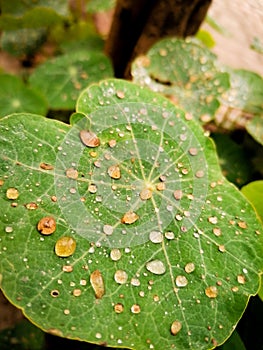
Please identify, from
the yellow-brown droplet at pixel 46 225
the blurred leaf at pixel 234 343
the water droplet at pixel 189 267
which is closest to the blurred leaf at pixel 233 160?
the blurred leaf at pixel 234 343

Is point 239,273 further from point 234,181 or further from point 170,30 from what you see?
point 170,30

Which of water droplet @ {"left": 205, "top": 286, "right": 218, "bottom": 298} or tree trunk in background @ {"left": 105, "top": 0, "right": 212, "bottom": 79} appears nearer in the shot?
water droplet @ {"left": 205, "top": 286, "right": 218, "bottom": 298}

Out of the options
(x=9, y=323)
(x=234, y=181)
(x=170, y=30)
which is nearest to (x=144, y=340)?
(x=234, y=181)

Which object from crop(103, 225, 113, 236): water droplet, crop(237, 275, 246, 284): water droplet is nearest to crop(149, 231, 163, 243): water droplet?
crop(103, 225, 113, 236): water droplet

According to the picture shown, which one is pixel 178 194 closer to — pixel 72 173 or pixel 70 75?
pixel 72 173

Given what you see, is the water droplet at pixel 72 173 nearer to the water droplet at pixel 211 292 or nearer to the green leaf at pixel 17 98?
the water droplet at pixel 211 292

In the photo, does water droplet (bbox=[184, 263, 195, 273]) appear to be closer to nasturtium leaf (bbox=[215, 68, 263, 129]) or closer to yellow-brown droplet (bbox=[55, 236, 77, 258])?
yellow-brown droplet (bbox=[55, 236, 77, 258])
